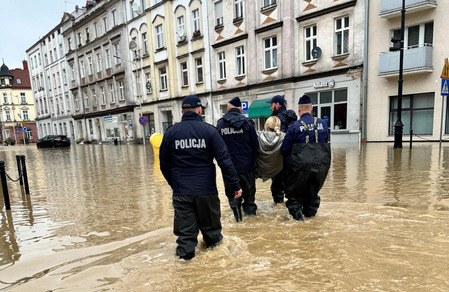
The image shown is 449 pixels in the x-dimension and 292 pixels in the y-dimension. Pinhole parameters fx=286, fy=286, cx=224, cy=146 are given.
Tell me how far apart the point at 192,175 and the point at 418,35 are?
625 inches

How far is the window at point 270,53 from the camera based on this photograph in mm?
18938

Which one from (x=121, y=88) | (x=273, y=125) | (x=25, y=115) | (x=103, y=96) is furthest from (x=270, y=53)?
(x=25, y=115)

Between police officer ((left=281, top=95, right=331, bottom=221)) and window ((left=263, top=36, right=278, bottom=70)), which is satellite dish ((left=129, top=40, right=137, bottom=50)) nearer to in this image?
window ((left=263, top=36, right=278, bottom=70))

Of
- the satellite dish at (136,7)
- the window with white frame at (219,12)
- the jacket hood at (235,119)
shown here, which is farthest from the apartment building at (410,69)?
the satellite dish at (136,7)

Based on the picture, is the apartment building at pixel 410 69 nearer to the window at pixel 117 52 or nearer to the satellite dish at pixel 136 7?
the satellite dish at pixel 136 7

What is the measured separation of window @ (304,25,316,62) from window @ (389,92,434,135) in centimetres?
527

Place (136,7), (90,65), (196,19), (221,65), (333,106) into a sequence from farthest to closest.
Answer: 1. (90,65)
2. (136,7)
3. (196,19)
4. (221,65)
5. (333,106)

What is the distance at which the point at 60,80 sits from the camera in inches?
1718

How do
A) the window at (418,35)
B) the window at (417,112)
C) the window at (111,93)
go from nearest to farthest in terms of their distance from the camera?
the window at (418,35), the window at (417,112), the window at (111,93)

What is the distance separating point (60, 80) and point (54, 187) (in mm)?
42209

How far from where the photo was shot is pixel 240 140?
4.47 metres

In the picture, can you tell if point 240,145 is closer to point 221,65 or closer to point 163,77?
point 221,65

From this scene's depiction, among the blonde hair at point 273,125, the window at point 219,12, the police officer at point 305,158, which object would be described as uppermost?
the window at point 219,12

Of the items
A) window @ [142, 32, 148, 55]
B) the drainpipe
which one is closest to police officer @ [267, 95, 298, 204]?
the drainpipe
